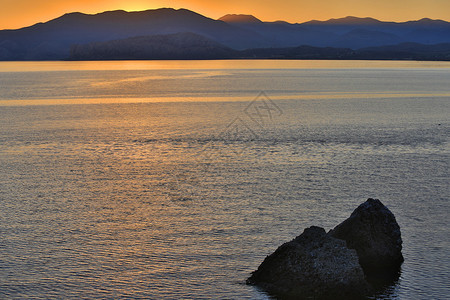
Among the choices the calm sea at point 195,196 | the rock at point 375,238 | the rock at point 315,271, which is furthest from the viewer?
the rock at point 375,238

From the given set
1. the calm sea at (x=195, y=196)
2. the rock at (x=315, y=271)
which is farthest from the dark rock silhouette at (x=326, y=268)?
the calm sea at (x=195, y=196)

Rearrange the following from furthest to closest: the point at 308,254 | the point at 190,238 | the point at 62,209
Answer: the point at 62,209, the point at 190,238, the point at 308,254

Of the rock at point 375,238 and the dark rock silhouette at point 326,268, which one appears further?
the rock at point 375,238

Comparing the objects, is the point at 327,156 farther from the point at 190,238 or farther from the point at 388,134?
the point at 190,238

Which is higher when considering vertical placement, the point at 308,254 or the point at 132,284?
the point at 308,254

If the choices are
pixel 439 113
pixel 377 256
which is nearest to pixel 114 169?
pixel 377 256

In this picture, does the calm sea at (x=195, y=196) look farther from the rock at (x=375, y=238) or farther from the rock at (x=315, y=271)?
the rock at (x=315, y=271)

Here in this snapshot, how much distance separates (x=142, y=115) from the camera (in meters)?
66.5

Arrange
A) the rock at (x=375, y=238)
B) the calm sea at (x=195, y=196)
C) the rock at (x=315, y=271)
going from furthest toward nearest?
the rock at (x=375, y=238), the calm sea at (x=195, y=196), the rock at (x=315, y=271)

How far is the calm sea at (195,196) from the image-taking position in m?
19.3

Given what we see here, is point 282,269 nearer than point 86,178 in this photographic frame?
Yes

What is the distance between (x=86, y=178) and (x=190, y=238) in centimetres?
1229

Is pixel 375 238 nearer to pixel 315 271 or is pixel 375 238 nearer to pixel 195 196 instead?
pixel 315 271

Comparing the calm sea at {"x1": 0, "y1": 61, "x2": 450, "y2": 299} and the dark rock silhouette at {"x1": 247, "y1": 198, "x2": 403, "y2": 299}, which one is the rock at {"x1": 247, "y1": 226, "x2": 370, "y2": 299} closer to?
the dark rock silhouette at {"x1": 247, "y1": 198, "x2": 403, "y2": 299}
